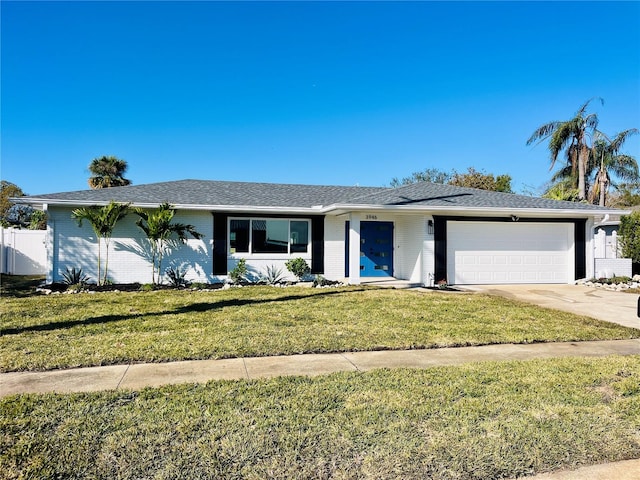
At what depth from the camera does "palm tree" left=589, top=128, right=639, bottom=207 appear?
25078 mm

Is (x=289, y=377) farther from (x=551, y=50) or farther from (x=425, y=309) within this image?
(x=551, y=50)

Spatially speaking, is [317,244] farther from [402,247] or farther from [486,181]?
[486,181]

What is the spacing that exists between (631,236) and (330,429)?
60.8 feet

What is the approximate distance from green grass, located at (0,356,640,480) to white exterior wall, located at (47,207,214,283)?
1026 cm

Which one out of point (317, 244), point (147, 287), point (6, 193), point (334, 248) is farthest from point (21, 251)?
point (6, 193)

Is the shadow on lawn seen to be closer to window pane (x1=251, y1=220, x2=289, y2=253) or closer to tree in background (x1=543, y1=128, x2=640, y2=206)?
window pane (x1=251, y1=220, x2=289, y2=253)

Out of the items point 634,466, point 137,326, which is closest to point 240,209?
point 137,326

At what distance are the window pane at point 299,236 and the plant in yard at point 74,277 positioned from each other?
22.8ft

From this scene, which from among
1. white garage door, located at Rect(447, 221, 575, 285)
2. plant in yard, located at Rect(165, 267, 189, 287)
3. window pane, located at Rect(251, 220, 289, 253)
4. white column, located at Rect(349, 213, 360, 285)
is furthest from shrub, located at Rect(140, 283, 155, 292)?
white garage door, located at Rect(447, 221, 575, 285)

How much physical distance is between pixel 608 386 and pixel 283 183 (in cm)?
1599

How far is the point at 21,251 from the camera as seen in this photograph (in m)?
17.4

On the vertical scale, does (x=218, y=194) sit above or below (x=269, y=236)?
above

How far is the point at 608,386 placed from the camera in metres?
4.47

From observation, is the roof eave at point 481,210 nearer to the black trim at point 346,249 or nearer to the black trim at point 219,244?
the black trim at point 346,249
